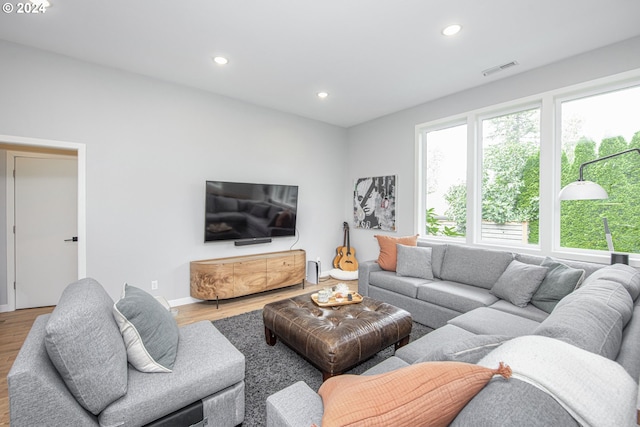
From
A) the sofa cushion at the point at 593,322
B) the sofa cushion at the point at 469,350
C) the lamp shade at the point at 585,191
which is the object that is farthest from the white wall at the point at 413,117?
the sofa cushion at the point at 469,350

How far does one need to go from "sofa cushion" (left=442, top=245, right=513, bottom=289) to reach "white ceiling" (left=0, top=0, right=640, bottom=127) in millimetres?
2087

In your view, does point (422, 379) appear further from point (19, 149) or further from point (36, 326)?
point (19, 149)

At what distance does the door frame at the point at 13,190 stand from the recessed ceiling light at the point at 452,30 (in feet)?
12.6

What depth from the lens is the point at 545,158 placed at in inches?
117

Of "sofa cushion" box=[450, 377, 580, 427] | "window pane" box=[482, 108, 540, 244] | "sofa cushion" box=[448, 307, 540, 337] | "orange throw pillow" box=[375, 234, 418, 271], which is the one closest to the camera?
"sofa cushion" box=[450, 377, 580, 427]

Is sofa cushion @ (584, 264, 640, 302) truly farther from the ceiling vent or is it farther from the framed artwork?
the framed artwork

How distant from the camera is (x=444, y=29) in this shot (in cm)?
237

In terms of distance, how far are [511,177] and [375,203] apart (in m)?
2.01

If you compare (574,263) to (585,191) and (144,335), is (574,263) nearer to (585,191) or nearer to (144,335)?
(585,191)

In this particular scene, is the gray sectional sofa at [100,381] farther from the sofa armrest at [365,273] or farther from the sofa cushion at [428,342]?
the sofa armrest at [365,273]

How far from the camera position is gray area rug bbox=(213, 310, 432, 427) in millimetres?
1778

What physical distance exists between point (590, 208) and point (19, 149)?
254 inches

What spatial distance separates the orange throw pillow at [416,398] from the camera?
2.14 ft

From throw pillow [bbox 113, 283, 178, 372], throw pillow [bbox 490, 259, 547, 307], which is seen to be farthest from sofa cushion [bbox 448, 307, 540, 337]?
throw pillow [bbox 113, 283, 178, 372]
